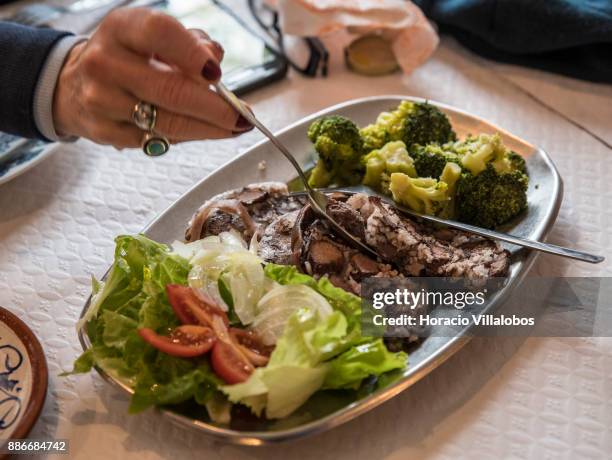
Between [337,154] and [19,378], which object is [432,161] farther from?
[19,378]

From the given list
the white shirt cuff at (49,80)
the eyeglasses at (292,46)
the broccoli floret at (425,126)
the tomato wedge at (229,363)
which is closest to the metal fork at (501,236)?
the broccoli floret at (425,126)

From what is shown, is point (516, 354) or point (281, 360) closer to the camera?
point (281, 360)

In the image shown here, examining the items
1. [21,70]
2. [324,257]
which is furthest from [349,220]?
[21,70]

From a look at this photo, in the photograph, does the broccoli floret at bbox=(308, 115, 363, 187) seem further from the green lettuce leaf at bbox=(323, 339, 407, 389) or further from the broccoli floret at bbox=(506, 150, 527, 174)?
the green lettuce leaf at bbox=(323, 339, 407, 389)

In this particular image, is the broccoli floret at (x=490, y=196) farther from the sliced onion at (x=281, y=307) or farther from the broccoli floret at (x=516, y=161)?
the sliced onion at (x=281, y=307)

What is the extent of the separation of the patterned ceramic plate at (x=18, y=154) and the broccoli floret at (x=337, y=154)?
0.91 m

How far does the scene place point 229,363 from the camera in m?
1.30

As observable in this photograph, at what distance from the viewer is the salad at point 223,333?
1282mm

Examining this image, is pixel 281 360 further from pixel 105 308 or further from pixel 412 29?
pixel 412 29

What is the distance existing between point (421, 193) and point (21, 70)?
3.81 feet

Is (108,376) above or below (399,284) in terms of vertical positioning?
below

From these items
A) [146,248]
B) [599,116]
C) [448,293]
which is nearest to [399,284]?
[448,293]

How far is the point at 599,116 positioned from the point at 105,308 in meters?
1.92

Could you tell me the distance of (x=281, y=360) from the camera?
1.27 meters
